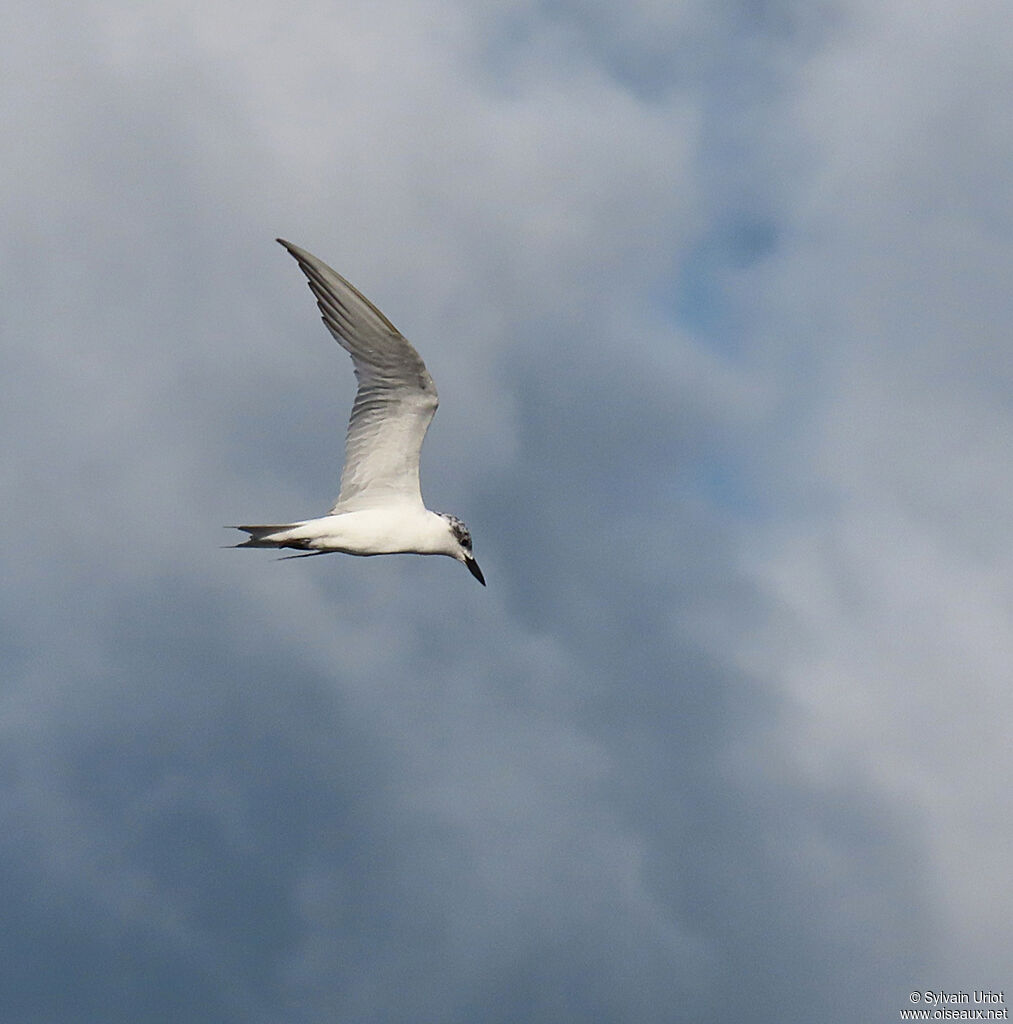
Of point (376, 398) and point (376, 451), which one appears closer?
point (376, 398)

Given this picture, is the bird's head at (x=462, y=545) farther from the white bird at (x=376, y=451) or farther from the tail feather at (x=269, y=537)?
the tail feather at (x=269, y=537)

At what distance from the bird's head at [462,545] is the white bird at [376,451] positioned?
0.08 ft

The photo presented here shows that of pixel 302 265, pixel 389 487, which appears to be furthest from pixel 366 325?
pixel 389 487

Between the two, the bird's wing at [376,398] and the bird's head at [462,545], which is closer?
the bird's wing at [376,398]

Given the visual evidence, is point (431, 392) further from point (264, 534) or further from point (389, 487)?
point (264, 534)

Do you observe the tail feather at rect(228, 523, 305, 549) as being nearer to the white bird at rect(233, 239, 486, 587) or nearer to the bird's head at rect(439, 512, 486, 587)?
the white bird at rect(233, 239, 486, 587)

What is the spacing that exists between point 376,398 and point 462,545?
12.5 feet

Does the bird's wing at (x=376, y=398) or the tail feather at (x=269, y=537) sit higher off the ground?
the bird's wing at (x=376, y=398)

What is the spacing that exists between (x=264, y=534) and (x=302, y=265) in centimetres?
484

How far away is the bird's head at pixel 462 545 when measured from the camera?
28484mm

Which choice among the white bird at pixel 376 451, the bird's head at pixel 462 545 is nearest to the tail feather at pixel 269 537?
the white bird at pixel 376 451

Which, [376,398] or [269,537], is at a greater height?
[376,398]

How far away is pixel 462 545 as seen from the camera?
28.8 metres

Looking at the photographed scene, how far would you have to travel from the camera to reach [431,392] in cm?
2656
